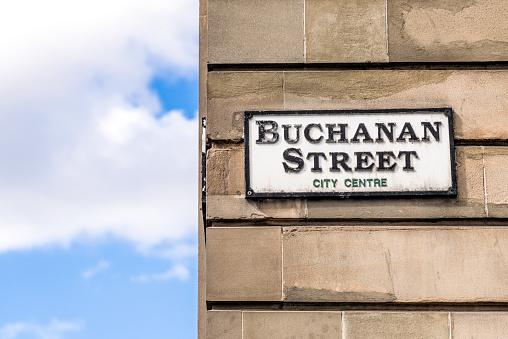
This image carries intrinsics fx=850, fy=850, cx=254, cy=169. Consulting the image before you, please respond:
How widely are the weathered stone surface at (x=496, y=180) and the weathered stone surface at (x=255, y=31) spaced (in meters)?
1.95

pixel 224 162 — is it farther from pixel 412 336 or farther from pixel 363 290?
pixel 412 336

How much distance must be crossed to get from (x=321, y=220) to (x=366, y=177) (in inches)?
22.1

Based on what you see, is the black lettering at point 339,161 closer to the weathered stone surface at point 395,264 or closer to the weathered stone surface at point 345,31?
the weathered stone surface at point 395,264

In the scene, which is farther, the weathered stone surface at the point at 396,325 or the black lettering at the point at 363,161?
the black lettering at the point at 363,161

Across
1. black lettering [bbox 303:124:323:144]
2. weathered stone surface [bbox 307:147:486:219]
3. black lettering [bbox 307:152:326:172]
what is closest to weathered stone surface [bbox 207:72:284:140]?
black lettering [bbox 303:124:323:144]

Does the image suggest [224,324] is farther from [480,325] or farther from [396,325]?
[480,325]

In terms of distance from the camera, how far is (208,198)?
7629mm

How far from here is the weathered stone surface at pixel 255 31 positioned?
789cm

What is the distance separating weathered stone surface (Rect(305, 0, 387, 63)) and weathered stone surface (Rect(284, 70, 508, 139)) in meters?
0.16

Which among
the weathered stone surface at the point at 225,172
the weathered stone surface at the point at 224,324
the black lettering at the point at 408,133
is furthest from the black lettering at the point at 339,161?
the weathered stone surface at the point at 224,324

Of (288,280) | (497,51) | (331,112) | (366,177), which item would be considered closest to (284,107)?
(331,112)

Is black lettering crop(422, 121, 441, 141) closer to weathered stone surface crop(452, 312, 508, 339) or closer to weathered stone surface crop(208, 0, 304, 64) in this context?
weathered stone surface crop(208, 0, 304, 64)

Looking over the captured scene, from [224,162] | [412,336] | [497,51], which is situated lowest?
[412,336]

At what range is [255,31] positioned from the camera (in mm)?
7941
